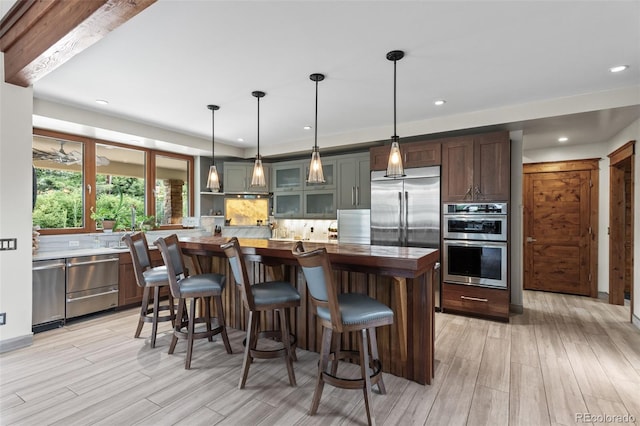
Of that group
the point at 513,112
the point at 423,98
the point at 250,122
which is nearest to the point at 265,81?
the point at 250,122

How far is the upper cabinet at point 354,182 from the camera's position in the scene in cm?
508

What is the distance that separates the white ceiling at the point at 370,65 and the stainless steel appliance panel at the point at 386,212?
81 cm

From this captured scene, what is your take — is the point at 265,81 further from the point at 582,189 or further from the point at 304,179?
the point at 582,189

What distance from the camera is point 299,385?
242 centimetres

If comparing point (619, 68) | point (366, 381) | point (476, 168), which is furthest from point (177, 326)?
point (619, 68)

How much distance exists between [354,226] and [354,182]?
0.74 meters

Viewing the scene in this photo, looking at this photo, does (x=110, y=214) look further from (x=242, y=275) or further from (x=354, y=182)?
(x=354, y=182)

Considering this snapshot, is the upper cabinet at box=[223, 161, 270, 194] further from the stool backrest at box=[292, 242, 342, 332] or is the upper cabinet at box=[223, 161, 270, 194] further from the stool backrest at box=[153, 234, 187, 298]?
the stool backrest at box=[292, 242, 342, 332]

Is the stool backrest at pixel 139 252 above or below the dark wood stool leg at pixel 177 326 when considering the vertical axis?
above

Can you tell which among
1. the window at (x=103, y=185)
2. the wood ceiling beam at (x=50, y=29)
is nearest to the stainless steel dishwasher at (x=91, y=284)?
the window at (x=103, y=185)

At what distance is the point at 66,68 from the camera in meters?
2.88

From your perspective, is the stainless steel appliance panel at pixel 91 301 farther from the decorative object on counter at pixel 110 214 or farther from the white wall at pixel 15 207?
the decorative object on counter at pixel 110 214

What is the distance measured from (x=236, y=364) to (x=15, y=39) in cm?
338

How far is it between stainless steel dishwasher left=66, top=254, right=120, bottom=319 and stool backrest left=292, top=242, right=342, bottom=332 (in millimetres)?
3450
